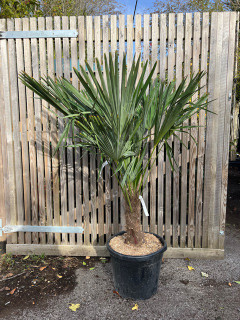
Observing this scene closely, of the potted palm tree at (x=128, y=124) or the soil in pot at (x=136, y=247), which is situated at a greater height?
the potted palm tree at (x=128, y=124)

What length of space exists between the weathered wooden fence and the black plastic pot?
720mm

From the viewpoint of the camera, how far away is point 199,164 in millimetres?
2850

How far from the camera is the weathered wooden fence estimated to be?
8.84ft

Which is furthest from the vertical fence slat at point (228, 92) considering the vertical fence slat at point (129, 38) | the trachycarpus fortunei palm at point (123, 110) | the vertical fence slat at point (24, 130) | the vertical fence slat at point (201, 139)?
the vertical fence slat at point (24, 130)

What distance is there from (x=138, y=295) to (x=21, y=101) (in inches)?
88.4

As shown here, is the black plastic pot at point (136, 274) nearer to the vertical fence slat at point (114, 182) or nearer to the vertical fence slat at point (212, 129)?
the vertical fence slat at point (114, 182)

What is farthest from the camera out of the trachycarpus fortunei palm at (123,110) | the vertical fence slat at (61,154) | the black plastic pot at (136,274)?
the vertical fence slat at (61,154)

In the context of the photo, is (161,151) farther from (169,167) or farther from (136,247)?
(136,247)

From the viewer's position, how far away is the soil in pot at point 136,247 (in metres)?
2.24

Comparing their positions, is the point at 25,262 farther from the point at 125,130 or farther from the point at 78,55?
the point at 78,55

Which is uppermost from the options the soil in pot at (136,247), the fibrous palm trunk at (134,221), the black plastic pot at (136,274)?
the fibrous palm trunk at (134,221)

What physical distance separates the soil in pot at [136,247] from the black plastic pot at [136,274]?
7 centimetres

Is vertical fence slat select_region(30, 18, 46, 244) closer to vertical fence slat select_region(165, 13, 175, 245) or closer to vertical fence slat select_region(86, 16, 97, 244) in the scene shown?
vertical fence slat select_region(86, 16, 97, 244)

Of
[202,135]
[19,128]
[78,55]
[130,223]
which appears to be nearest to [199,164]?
[202,135]
